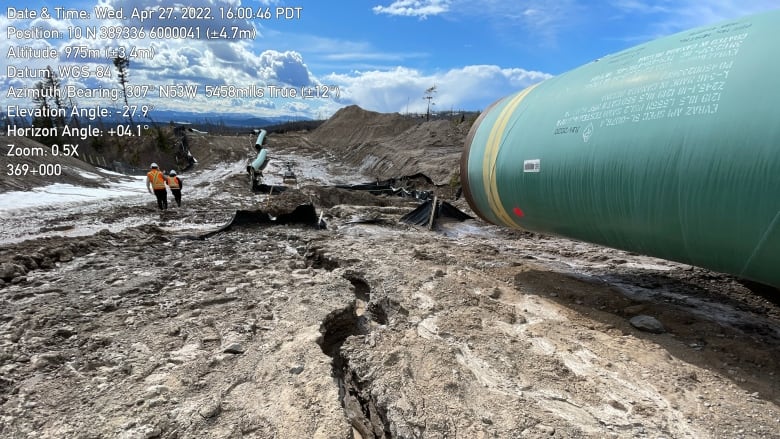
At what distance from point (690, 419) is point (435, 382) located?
5.50 feet

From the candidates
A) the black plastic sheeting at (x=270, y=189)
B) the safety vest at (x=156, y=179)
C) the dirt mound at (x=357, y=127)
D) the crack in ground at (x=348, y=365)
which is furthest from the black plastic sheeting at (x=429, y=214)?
the dirt mound at (x=357, y=127)

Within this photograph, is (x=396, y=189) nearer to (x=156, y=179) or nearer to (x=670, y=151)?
(x=156, y=179)

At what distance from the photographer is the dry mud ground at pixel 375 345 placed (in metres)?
2.91

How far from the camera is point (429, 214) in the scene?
999cm

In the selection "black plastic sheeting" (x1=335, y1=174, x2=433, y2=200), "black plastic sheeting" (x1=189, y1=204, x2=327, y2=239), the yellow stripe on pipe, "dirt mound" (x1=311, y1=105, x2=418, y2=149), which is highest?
"dirt mound" (x1=311, y1=105, x2=418, y2=149)

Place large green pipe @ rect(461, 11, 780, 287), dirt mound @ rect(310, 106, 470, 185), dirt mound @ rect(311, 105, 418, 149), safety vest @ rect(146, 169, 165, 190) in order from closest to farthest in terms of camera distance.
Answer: large green pipe @ rect(461, 11, 780, 287) < safety vest @ rect(146, 169, 165, 190) < dirt mound @ rect(310, 106, 470, 185) < dirt mound @ rect(311, 105, 418, 149)

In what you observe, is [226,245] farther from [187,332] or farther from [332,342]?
[332,342]

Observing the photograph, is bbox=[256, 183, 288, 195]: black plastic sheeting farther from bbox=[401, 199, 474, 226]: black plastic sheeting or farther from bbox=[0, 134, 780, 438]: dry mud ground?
bbox=[0, 134, 780, 438]: dry mud ground

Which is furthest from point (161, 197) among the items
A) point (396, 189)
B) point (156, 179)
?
point (396, 189)

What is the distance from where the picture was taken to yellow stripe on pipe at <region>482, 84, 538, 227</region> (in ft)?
17.6

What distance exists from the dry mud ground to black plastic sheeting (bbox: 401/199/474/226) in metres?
2.66

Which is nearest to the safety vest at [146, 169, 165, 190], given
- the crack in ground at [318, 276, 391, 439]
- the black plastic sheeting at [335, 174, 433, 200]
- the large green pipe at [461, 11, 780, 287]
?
the black plastic sheeting at [335, 174, 433, 200]

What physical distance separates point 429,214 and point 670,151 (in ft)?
22.1

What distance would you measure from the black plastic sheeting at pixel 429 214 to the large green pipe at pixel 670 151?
491 centimetres
